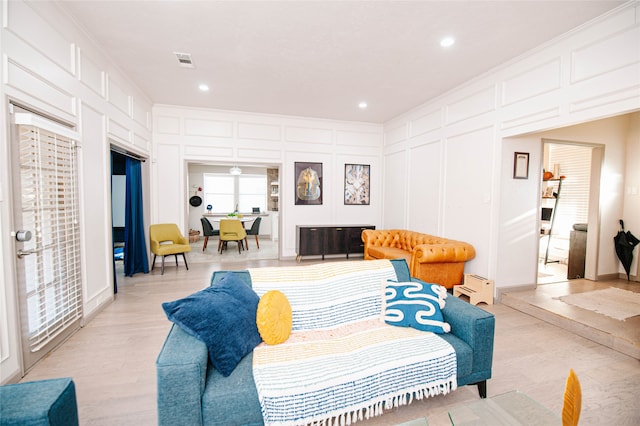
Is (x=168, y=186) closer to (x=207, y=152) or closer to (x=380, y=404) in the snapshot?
(x=207, y=152)

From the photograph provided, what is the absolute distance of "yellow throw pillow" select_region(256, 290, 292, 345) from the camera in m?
1.81

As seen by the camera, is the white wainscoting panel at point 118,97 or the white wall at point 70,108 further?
the white wainscoting panel at point 118,97

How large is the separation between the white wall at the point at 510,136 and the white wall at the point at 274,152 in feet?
4.11

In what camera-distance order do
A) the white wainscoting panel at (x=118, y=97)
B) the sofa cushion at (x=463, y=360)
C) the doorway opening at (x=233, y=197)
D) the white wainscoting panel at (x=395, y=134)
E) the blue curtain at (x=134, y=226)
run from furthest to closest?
the doorway opening at (x=233, y=197) → the white wainscoting panel at (x=395, y=134) → the blue curtain at (x=134, y=226) → the white wainscoting panel at (x=118, y=97) → the sofa cushion at (x=463, y=360)

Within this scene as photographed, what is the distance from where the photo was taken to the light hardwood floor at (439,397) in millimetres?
1849

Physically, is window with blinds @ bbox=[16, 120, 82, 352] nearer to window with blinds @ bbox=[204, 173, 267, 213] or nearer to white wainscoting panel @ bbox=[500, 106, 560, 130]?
white wainscoting panel @ bbox=[500, 106, 560, 130]

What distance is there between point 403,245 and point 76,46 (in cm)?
528

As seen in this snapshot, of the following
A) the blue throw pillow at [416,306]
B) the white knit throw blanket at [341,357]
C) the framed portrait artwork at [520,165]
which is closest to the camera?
the white knit throw blanket at [341,357]

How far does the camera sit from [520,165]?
12.4 ft

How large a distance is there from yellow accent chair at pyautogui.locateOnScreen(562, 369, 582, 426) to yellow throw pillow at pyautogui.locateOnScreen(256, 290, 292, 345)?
4.61 ft

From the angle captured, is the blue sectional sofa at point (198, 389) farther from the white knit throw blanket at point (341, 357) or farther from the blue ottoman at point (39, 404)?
the blue ottoman at point (39, 404)

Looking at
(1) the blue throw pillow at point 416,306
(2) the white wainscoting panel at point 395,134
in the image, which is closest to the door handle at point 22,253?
(1) the blue throw pillow at point 416,306

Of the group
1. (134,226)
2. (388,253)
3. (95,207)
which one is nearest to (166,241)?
(134,226)

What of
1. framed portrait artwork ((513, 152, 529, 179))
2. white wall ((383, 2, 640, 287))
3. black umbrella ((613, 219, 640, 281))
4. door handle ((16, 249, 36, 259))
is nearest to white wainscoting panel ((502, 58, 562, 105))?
white wall ((383, 2, 640, 287))
